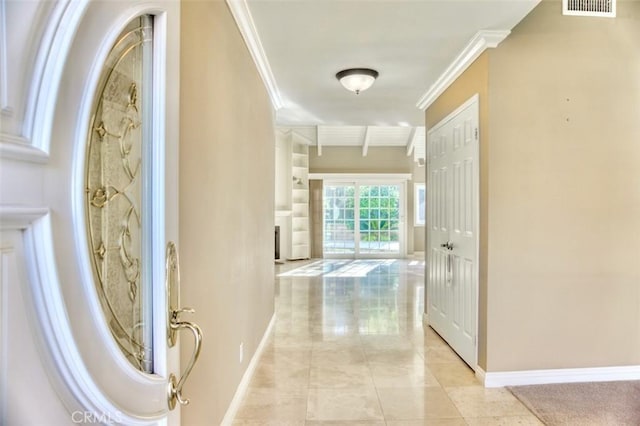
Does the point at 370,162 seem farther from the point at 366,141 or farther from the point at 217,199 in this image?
the point at 217,199

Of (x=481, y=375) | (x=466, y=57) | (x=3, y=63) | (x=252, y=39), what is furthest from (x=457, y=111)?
(x=3, y=63)

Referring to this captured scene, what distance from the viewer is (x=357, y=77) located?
318cm

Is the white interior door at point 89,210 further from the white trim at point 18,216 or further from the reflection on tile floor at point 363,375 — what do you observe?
the reflection on tile floor at point 363,375

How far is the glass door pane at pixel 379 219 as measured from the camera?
379 inches

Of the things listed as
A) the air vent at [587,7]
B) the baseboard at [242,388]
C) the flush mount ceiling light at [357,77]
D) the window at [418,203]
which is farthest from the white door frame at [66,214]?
the window at [418,203]

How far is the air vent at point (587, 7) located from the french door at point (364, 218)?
23.1 ft

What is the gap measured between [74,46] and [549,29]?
3.10 m

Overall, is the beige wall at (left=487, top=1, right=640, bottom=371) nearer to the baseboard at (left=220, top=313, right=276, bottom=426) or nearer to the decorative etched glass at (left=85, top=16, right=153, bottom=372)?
the baseboard at (left=220, top=313, right=276, bottom=426)

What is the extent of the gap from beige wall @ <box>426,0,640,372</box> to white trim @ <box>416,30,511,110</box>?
66 millimetres

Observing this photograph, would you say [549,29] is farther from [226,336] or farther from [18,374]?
[18,374]

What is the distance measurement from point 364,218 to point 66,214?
30.4ft

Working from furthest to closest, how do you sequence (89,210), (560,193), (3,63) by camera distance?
(560,193) → (89,210) → (3,63)

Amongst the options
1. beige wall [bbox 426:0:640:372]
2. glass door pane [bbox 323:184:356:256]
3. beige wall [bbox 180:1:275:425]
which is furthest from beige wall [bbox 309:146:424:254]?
beige wall [bbox 426:0:640:372]

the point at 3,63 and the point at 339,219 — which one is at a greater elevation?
the point at 3,63
